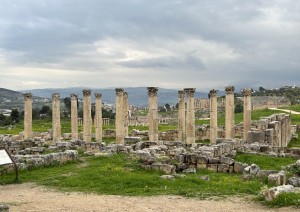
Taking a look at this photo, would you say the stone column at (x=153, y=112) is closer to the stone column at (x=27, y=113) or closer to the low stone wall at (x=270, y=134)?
the low stone wall at (x=270, y=134)

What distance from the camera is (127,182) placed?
1916 cm

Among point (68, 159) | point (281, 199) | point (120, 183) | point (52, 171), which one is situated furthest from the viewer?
point (68, 159)

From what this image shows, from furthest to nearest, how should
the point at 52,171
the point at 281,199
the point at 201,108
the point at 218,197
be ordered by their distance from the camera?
the point at 201,108
the point at 52,171
the point at 218,197
the point at 281,199

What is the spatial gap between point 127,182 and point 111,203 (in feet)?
12.9

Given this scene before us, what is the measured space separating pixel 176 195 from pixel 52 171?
30.5 ft

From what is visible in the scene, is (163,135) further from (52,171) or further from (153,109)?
(52,171)

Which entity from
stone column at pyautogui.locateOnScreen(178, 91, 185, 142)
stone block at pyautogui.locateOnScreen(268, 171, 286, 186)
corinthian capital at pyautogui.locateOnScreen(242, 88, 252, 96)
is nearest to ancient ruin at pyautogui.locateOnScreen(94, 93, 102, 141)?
stone column at pyautogui.locateOnScreen(178, 91, 185, 142)

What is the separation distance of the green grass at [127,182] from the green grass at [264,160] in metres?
6.72

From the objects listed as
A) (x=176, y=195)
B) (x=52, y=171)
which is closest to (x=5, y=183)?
(x=52, y=171)

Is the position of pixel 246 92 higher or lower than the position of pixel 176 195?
higher

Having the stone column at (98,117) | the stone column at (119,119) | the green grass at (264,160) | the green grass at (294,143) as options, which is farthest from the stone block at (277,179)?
the stone column at (98,117)

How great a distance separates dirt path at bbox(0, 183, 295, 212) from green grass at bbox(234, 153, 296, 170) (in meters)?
12.6

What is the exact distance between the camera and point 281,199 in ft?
47.0

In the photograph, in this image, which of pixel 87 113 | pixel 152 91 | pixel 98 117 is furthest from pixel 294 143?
pixel 87 113
